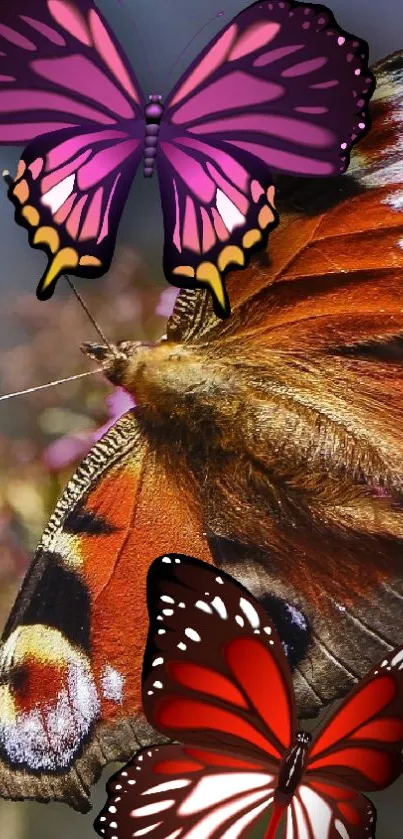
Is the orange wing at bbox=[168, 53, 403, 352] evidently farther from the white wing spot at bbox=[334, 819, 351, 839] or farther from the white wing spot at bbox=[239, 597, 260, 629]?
the white wing spot at bbox=[334, 819, 351, 839]

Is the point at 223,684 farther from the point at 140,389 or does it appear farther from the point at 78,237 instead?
the point at 78,237

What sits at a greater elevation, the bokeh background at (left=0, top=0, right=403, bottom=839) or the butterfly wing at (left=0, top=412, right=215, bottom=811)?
the bokeh background at (left=0, top=0, right=403, bottom=839)

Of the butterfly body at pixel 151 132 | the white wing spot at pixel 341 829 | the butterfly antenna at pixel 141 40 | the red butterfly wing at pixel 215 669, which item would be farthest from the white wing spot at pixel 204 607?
the butterfly antenna at pixel 141 40

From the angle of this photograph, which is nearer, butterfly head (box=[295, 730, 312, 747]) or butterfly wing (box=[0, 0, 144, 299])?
butterfly head (box=[295, 730, 312, 747])

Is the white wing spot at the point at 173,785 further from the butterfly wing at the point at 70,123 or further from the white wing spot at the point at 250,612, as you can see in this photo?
the butterfly wing at the point at 70,123

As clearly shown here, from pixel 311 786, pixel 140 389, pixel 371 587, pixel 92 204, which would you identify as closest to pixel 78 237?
pixel 92 204

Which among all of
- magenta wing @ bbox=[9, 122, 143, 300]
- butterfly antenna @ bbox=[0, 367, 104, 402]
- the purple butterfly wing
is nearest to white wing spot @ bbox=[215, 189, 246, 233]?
the purple butterfly wing

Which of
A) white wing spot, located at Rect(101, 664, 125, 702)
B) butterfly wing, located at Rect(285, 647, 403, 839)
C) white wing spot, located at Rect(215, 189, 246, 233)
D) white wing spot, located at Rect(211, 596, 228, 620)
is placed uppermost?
white wing spot, located at Rect(215, 189, 246, 233)
